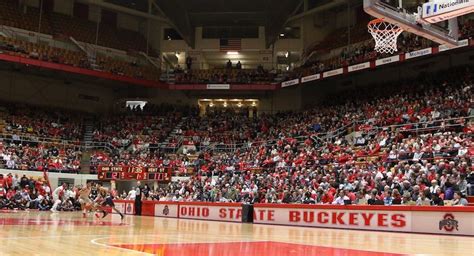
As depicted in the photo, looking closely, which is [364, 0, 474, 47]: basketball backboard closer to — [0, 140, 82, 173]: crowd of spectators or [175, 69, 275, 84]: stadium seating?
[0, 140, 82, 173]: crowd of spectators

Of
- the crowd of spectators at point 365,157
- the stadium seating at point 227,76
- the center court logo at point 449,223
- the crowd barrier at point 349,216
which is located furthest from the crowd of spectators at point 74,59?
the center court logo at point 449,223

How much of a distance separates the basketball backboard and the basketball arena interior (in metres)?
0.05

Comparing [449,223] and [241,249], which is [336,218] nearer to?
[449,223]

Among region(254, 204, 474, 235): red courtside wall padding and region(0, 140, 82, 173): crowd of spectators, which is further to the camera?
region(0, 140, 82, 173): crowd of spectators

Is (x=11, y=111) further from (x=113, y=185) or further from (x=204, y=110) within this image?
(x=204, y=110)

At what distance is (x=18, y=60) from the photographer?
117 ft

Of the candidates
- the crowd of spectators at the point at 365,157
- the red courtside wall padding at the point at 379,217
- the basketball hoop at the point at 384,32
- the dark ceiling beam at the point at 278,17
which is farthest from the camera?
the dark ceiling beam at the point at 278,17

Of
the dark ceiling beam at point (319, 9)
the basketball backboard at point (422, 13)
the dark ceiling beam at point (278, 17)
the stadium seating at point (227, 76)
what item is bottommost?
the basketball backboard at point (422, 13)

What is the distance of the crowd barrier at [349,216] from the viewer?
49.9ft

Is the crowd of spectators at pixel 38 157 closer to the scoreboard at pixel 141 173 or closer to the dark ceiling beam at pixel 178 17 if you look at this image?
the scoreboard at pixel 141 173

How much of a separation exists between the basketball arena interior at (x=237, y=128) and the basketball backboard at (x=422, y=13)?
0.18ft

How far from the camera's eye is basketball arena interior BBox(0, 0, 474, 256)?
1397 cm

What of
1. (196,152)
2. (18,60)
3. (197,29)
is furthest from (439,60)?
(18,60)

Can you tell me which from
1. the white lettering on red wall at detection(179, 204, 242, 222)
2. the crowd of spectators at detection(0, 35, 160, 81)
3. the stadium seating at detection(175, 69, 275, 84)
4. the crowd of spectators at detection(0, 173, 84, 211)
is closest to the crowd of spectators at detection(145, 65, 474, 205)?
the white lettering on red wall at detection(179, 204, 242, 222)
